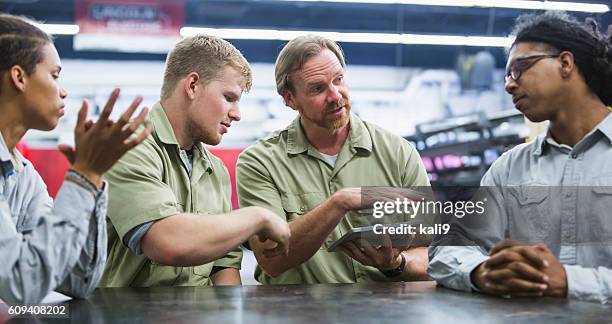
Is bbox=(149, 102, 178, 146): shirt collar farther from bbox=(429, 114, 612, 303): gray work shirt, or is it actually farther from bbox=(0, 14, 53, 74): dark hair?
bbox=(429, 114, 612, 303): gray work shirt

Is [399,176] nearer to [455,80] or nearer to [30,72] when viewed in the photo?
[30,72]

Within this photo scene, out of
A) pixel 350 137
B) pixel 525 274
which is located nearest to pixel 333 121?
pixel 350 137

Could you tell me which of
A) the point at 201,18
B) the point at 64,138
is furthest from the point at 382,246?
the point at 201,18

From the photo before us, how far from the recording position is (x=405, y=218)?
2.14 metres

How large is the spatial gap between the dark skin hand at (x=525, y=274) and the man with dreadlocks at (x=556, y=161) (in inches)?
3.4

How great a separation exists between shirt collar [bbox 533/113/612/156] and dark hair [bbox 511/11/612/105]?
131mm

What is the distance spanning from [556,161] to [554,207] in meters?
0.15

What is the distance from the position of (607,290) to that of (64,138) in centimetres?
701

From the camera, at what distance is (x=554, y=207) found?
76.3 inches

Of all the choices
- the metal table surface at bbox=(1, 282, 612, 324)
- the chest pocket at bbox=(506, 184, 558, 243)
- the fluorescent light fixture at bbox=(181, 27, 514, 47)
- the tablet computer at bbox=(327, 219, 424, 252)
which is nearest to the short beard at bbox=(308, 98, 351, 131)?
the tablet computer at bbox=(327, 219, 424, 252)

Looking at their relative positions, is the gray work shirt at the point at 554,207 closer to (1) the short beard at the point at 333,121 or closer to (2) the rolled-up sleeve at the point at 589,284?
(2) the rolled-up sleeve at the point at 589,284

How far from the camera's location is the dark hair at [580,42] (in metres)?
2.02

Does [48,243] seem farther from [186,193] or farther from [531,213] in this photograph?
[531,213]

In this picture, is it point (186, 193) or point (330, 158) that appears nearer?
point (186, 193)
